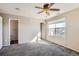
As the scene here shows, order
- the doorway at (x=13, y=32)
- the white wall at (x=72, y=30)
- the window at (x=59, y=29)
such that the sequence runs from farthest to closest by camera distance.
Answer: the doorway at (x=13, y=32), the window at (x=59, y=29), the white wall at (x=72, y=30)

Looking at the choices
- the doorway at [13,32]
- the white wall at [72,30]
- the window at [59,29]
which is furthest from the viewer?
the doorway at [13,32]

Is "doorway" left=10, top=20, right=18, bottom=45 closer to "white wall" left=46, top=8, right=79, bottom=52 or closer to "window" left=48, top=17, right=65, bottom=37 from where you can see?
"window" left=48, top=17, right=65, bottom=37

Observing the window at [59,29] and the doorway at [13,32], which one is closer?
the window at [59,29]

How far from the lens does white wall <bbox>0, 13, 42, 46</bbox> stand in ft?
18.0

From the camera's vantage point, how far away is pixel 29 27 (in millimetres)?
5520

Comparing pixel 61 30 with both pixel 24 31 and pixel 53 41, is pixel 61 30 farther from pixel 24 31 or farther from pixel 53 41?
pixel 24 31

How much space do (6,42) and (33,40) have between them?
163cm

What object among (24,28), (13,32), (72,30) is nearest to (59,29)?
(72,30)

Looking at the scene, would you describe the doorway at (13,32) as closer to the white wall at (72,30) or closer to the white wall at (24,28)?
the white wall at (24,28)

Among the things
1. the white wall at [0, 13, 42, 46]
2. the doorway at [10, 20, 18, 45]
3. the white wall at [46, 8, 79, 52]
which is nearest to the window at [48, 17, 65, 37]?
the white wall at [46, 8, 79, 52]

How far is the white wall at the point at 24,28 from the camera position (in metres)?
5.49

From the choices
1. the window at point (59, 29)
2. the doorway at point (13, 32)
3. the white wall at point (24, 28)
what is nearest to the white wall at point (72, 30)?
the window at point (59, 29)

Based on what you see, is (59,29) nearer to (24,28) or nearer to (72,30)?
(72,30)

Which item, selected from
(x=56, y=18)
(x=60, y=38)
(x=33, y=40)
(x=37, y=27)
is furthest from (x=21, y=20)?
(x=60, y=38)
